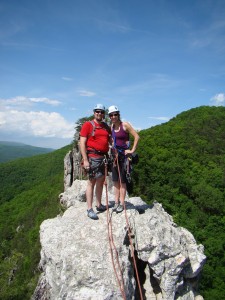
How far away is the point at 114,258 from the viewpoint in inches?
268

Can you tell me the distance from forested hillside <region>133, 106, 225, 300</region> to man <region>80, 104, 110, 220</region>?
22.2m

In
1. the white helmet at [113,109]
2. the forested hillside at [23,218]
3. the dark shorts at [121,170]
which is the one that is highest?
the white helmet at [113,109]

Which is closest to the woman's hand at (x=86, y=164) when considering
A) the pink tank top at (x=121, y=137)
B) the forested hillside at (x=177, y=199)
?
the pink tank top at (x=121, y=137)

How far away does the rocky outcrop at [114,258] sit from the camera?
6.26 meters

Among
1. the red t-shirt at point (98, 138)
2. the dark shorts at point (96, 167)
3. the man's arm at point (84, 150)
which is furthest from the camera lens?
the dark shorts at point (96, 167)

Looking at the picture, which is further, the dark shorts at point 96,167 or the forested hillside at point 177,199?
the forested hillside at point 177,199

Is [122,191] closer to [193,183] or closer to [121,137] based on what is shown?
[121,137]

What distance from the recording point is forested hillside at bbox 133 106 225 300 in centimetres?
2778

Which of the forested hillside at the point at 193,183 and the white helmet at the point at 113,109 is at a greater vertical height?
the white helmet at the point at 113,109

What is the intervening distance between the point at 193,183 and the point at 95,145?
112 ft

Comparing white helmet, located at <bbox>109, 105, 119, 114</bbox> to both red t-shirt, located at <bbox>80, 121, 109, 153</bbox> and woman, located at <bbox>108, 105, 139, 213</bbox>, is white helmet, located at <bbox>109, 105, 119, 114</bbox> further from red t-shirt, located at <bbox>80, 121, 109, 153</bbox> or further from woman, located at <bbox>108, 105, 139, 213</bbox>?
red t-shirt, located at <bbox>80, 121, 109, 153</bbox>

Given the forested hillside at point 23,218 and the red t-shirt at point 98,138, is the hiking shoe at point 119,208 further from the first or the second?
the forested hillside at point 23,218

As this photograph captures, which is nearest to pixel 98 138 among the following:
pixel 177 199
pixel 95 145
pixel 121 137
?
pixel 95 145

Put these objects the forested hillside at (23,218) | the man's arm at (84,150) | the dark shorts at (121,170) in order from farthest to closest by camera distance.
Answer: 1. the forested hillside at (23,218)
2. the dark shorts at (121,170)
3. the man's arm at (84,150)
